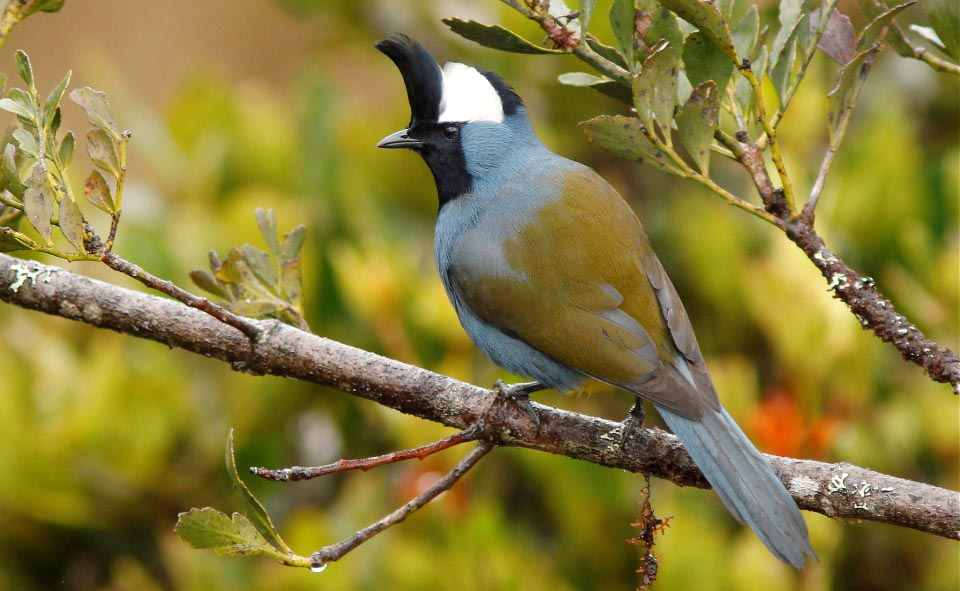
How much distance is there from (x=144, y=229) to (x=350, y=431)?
104cm

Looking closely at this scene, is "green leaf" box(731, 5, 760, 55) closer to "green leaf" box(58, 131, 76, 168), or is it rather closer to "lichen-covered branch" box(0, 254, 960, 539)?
"lichen-covered branch" box(0, 254, 960, 539)

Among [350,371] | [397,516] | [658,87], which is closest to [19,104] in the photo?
[350,371]

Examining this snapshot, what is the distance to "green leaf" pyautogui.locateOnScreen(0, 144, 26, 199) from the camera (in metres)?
1.84

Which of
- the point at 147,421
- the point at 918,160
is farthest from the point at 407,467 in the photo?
the point at 918,160

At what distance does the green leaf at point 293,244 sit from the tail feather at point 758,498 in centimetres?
98

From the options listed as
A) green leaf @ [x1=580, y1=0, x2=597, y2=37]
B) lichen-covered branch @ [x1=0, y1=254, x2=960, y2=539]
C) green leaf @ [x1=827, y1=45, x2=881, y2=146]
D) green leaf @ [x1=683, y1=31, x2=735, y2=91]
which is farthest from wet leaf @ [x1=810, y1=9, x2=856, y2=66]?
lichen-covered branch @ [x1=0, y1=254, x2=960, y2=539]

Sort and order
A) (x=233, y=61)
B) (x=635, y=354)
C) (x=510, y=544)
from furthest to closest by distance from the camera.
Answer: (x=233, y=61) < (x=510, y=544) < (x=635, y=354)

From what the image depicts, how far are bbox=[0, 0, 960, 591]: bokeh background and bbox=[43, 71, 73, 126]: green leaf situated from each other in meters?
1.52

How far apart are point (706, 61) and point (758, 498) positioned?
810 millimetres

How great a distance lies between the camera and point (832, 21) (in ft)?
6.61

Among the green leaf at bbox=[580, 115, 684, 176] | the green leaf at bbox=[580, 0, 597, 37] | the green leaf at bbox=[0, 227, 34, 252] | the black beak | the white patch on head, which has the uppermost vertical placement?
the green leaf at bbox=[580, 0, 597, 37]

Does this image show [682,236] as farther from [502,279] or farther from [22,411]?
[22,411]

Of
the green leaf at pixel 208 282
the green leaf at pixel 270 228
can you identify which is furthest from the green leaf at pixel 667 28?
the green leaf at pixel 208 282

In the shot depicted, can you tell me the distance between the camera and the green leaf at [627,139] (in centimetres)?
186
